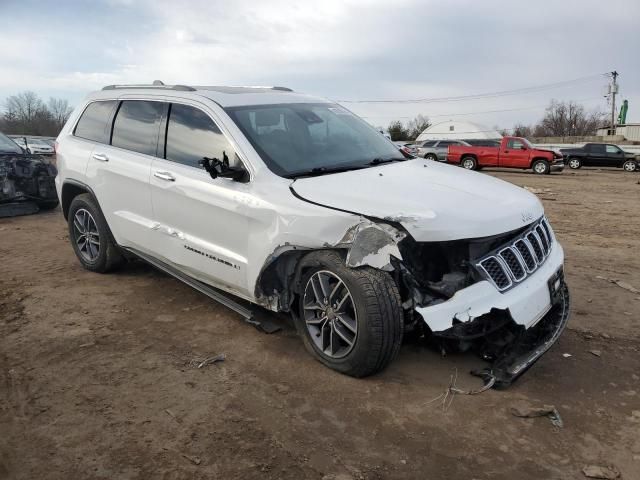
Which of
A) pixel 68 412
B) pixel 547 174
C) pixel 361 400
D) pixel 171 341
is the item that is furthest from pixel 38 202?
pixel 547 174

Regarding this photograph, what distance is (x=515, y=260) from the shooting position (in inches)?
130

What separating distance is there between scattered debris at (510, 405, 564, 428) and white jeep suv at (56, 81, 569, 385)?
22 centimetres

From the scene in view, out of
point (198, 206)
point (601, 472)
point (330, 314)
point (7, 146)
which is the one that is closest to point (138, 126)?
point (198, 206)

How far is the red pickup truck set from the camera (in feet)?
75.7

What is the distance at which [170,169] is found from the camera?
4.32m

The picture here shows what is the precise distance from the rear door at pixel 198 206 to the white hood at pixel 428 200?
1.97 ft

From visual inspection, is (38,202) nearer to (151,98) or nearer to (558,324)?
(151,98)

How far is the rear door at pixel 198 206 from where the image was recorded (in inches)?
150

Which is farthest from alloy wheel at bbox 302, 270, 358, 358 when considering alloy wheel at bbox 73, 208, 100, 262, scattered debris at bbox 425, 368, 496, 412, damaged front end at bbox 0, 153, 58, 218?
damaged front end at bbox 0, 153, 58, 218

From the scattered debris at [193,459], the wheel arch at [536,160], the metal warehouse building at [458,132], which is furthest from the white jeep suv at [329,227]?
the metal warehouse building at [458,132]

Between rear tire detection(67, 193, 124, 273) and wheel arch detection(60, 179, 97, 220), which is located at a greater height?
wheel arch detection(60, 179, 97, 220)

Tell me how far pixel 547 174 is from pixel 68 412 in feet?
77.2

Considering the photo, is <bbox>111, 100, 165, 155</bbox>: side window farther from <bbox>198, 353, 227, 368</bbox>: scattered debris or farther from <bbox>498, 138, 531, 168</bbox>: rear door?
<bbox>498, 138, 531, 168</bbox>: rear door

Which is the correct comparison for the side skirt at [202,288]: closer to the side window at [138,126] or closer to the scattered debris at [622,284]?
the side window at [138,126]
